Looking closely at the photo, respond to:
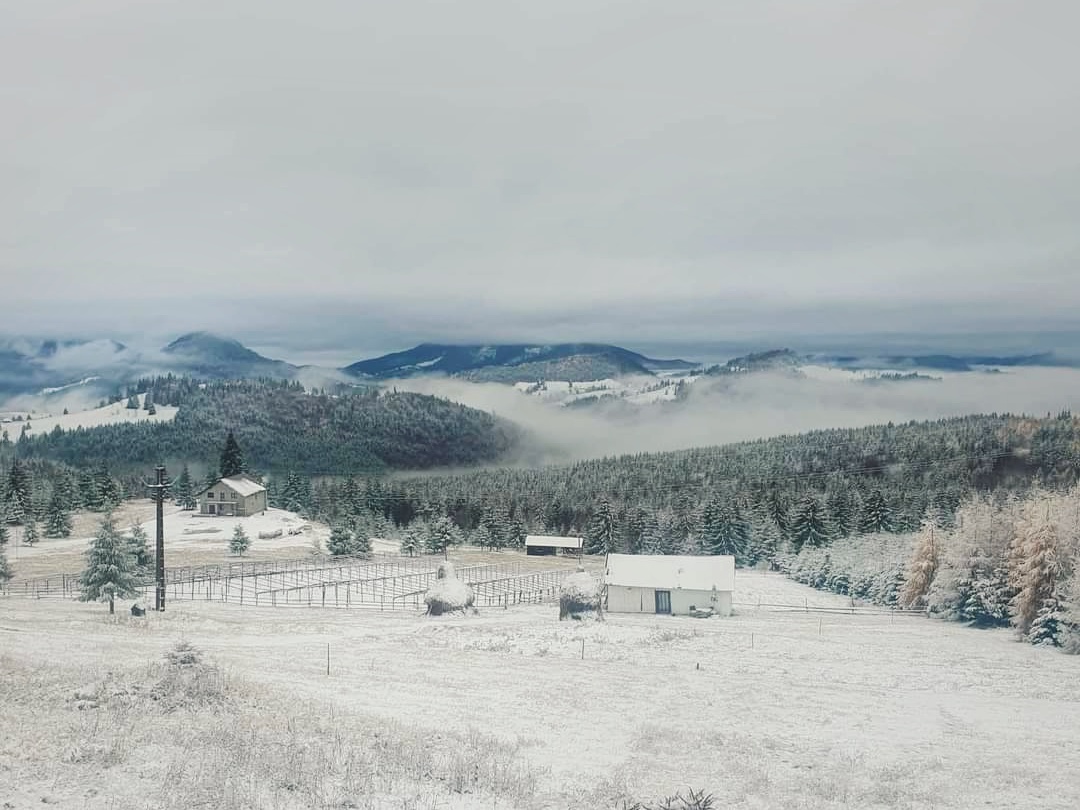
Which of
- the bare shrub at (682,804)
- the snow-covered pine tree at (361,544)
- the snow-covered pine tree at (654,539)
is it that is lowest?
the snow-covered pine tree at (654,539)

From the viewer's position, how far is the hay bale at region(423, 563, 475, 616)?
57.1 meters

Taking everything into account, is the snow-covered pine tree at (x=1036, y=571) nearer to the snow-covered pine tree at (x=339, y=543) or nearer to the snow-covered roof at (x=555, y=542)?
the snow-covered pine tree at (x=339, y=543)

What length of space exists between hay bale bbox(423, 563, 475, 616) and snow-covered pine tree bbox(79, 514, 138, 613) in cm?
2116

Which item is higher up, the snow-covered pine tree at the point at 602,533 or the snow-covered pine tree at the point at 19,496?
the snow-covered pine tree at the point at 19,496

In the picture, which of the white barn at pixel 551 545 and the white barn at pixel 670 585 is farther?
the white barn at pixel 551 545

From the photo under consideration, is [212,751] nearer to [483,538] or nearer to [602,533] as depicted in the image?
[483,538]

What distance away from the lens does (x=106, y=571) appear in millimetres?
53438

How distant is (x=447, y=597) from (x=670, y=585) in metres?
20.8

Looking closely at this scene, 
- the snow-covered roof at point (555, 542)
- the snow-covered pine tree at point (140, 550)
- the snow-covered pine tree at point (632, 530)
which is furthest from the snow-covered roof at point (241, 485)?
the snow-covered pine tree at point (632, 530)

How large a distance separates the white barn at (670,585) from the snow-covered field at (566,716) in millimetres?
14913

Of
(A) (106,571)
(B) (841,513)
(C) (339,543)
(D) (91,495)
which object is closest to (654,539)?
(B) (841,513)

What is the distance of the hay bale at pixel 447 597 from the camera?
57.1 m

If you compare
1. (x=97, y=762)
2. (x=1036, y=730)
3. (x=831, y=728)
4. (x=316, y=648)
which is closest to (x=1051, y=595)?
(x=1036, y=730)

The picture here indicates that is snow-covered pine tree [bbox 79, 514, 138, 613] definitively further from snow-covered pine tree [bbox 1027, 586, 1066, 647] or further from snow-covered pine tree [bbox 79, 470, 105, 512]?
snow-covered pine tree [bbox 79, 470, 105, 512]
